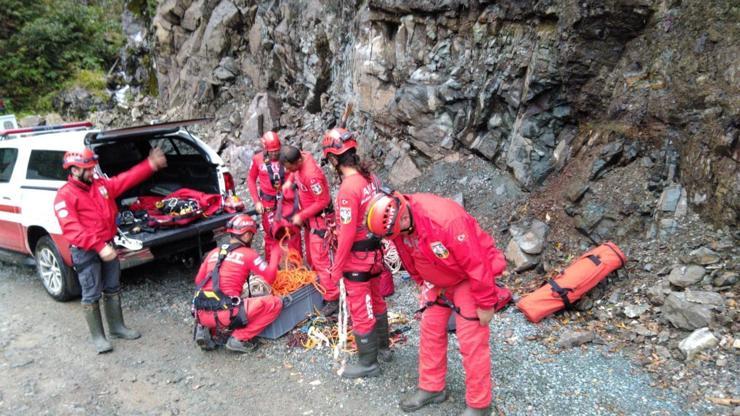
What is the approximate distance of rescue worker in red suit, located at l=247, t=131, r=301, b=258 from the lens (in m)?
6.14

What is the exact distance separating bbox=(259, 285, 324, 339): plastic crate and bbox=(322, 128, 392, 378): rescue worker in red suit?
92 centimetres

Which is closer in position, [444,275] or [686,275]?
[444,275]

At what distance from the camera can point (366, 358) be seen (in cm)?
432

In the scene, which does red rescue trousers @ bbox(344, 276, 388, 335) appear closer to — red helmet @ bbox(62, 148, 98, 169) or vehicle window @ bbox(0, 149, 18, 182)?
red helmet @ bbox(62, 148, 98, 169)

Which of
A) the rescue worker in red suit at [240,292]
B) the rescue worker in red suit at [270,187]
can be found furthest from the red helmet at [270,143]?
the rescue worker in red suit at [240,292]

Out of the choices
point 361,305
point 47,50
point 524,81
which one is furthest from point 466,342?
point 47,50

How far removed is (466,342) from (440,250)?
70 centimetres

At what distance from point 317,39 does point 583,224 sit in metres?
7.92

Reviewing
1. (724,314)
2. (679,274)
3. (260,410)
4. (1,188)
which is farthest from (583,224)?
(1,188)

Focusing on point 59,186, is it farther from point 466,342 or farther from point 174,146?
point 466,342

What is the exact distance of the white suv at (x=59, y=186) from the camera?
570 cm

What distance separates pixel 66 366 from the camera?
480 centimetres

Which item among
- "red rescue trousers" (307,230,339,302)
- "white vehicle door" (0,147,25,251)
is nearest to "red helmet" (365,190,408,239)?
"red rescue trousers" (307,230,339,302)

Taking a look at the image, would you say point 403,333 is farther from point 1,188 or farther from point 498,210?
point 1,188
